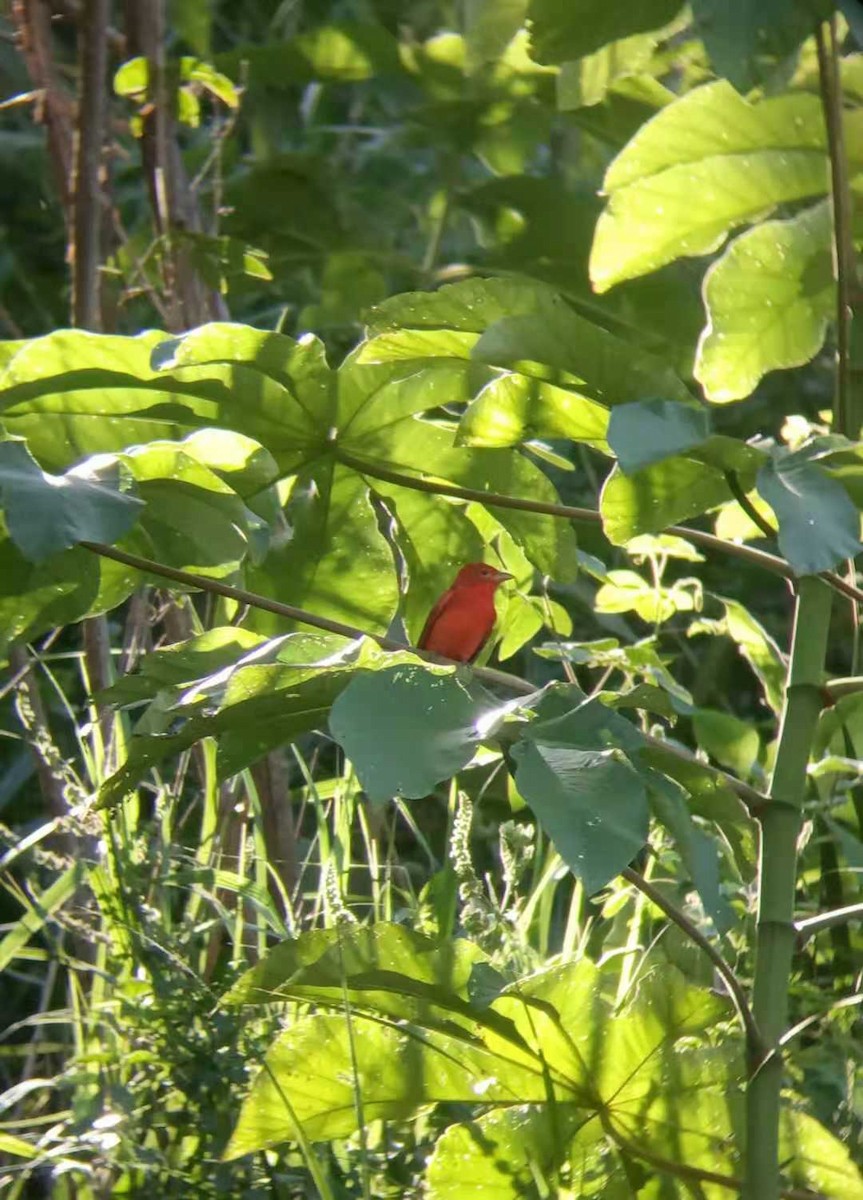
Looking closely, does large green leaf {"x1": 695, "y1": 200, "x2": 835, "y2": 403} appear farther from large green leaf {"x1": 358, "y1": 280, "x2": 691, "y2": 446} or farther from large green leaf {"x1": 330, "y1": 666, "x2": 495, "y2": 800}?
large green leaf {"x1": 330, "y1": 666, "x2": 495, "y2": 800}

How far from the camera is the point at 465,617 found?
2.93 metres

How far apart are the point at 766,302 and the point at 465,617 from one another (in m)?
1.42

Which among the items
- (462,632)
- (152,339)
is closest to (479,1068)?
(152,339)

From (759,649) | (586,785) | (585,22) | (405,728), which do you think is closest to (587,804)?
(586,785)

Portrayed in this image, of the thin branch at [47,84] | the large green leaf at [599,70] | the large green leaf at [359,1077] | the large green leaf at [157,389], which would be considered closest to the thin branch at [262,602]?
the large green leaf at [157,389]

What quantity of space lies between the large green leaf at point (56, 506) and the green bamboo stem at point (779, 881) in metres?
0.65

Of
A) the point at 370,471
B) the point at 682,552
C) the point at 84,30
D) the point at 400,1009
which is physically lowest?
the point at 400,1009

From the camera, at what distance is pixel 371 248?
3.45 m

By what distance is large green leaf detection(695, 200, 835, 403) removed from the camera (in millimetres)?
1557

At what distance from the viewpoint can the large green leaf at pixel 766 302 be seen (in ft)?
5.11

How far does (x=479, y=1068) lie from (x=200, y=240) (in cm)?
161

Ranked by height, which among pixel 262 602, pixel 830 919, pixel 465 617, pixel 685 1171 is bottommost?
pixel 465 617

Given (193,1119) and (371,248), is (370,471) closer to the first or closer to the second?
(193,1119)

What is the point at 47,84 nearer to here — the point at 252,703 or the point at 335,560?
the point at 335,560
